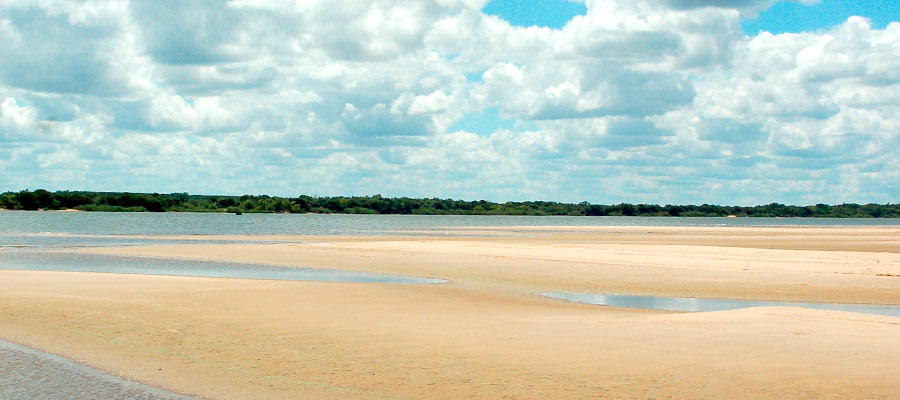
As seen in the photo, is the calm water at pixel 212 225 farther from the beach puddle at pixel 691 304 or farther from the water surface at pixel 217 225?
the beach puddle at pixel 691 304

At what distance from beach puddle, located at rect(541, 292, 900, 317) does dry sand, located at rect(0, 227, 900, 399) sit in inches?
43.3

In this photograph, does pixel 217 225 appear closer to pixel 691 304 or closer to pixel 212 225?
pixel 212 225

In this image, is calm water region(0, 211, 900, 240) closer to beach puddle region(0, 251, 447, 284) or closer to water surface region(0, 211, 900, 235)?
water surface region(0, 211, 900, 235)

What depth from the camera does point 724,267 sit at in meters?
31.5

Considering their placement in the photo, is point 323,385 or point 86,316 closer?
point 323,385

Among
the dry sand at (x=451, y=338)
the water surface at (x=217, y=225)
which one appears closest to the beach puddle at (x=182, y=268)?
the dry sand at (x=451, y=338)

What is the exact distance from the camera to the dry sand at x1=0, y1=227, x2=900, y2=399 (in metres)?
10.7

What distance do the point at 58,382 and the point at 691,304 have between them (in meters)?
15.9

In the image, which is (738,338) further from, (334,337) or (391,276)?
(391,276)

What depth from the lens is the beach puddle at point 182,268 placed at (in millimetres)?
29433

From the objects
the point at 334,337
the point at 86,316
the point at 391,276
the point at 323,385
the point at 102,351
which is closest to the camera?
the point at 323,385

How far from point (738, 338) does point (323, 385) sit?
730 cm

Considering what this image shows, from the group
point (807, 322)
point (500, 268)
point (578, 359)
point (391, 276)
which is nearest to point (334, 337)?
point (578, 359)

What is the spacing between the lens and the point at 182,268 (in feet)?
110
